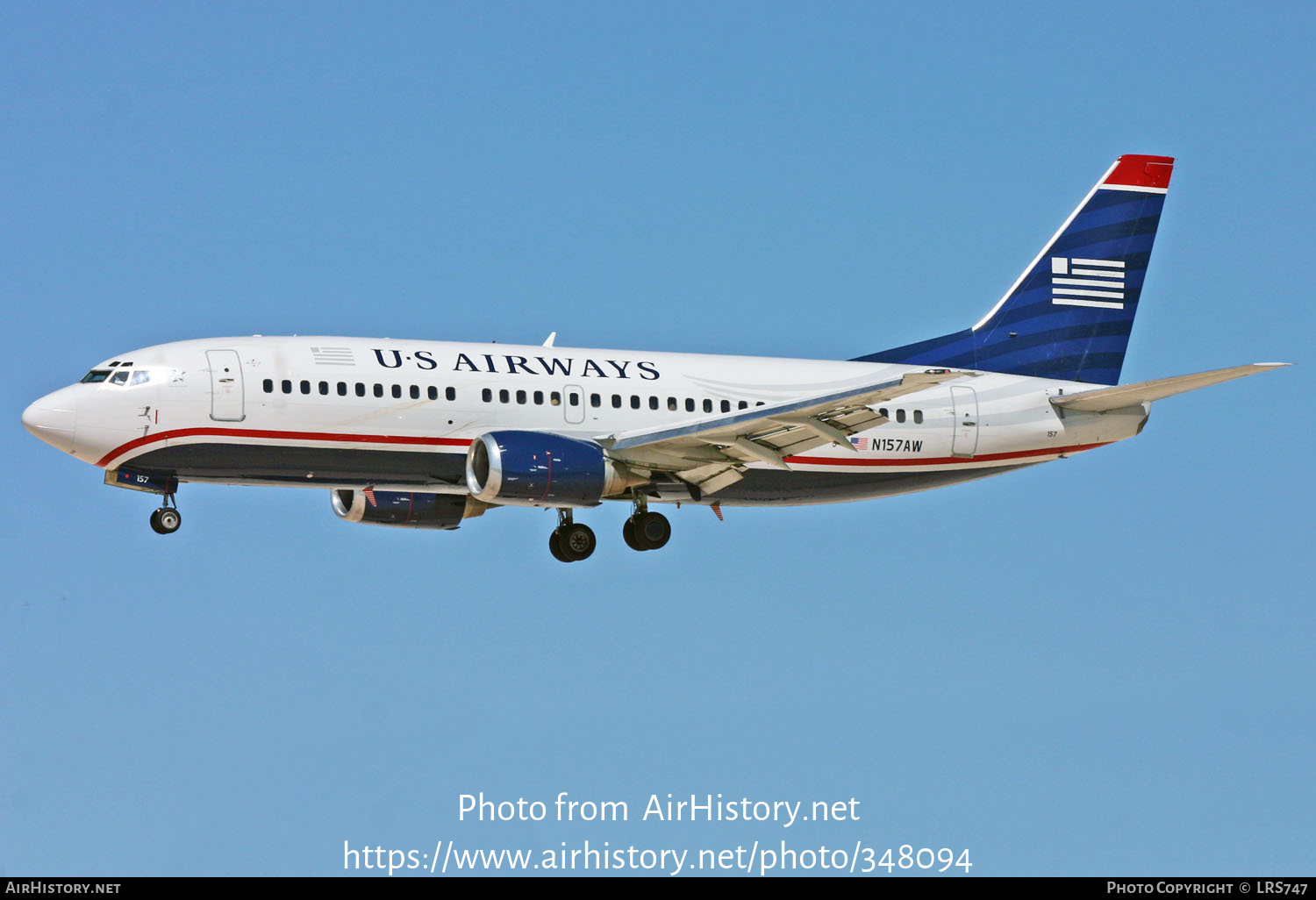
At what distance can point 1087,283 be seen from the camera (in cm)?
4728

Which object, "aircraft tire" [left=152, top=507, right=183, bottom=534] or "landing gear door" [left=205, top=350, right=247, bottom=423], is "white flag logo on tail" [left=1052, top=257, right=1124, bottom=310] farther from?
"aircraft tire" [left=152, top=507, right=183, bottom=534]

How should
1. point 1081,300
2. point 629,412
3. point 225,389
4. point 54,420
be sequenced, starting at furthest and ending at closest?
1. point 1081,300
2. point 629,412
3. point 225,389
4. point 54,420

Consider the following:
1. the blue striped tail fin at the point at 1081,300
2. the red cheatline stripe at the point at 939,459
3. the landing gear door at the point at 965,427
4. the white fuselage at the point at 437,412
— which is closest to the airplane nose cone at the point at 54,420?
the white fuselage at the point at 437,412

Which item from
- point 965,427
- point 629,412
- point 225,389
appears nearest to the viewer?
point 225,389

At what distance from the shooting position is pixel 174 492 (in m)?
39.1

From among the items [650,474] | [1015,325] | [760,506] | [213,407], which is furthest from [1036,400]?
[213,407]

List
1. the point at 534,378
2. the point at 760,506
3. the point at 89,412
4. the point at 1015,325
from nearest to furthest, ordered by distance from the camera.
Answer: the point at 89,412 → the point at 534,378 → the point at 760,506 → the point at 1015,325

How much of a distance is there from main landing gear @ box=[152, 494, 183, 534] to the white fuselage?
1034 millimetres

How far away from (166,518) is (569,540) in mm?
9311

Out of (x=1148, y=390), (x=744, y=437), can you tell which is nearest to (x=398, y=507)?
(x=744, y=437)

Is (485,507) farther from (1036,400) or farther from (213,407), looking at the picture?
(1036,400)

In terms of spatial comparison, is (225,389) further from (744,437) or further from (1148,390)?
(1148,390)

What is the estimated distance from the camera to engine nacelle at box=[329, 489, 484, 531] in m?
44.1

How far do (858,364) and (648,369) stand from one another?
6.21m
